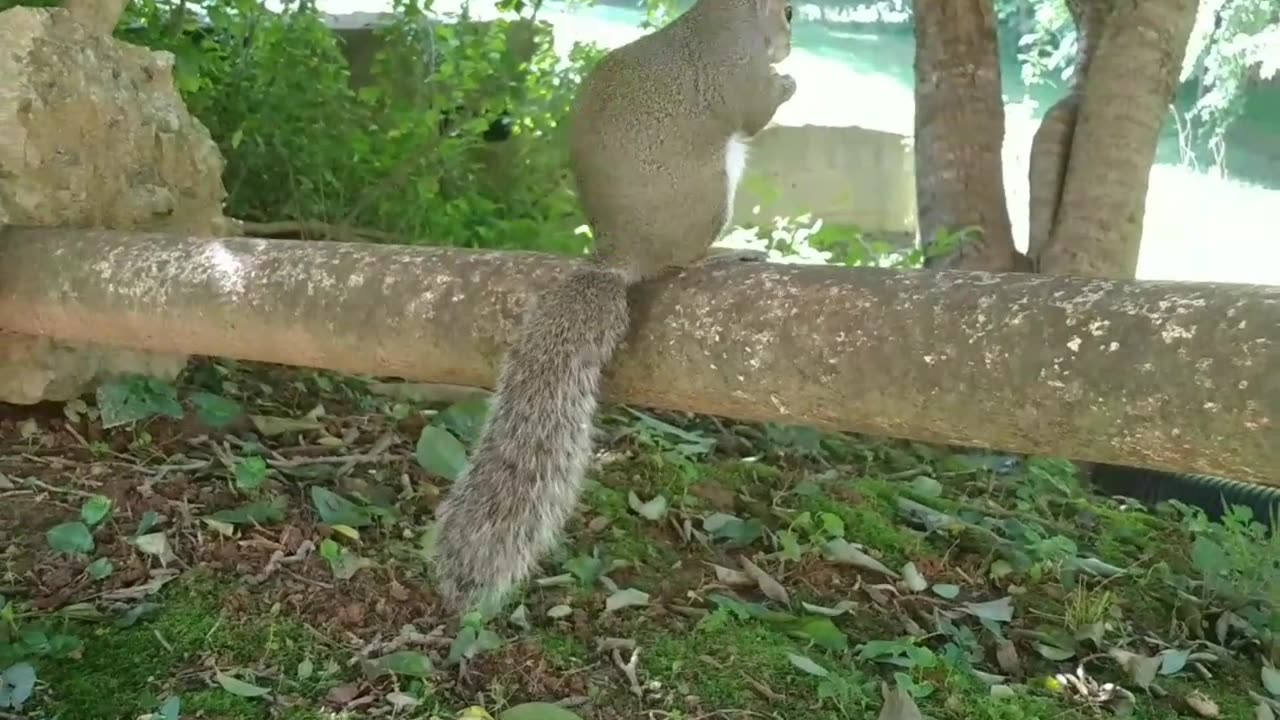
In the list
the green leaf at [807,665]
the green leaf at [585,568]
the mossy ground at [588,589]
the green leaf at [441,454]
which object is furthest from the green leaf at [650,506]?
the green leaf at [807,665]

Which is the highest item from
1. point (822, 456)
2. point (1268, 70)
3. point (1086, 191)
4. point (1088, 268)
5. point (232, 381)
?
point (1268, 70)

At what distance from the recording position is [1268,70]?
15.9 ft

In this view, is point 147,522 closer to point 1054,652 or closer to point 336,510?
point 336,510

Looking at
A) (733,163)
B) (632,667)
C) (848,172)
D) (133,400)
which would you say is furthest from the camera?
(848,172)

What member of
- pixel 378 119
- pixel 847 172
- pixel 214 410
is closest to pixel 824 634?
pixel 214 410

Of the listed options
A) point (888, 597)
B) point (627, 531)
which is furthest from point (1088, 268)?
point (627, 531)

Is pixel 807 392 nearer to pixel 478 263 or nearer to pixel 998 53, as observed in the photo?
pixel 478 263

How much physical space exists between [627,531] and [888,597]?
19.4 inches

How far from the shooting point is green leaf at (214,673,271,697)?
1448mm

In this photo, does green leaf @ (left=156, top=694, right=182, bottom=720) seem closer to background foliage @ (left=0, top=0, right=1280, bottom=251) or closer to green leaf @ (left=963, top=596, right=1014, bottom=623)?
green leaf @ (left=963, top=596, right=1014, bottom=623)

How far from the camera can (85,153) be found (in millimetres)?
2025

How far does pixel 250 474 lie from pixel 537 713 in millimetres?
810

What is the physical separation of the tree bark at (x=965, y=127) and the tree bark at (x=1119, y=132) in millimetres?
224

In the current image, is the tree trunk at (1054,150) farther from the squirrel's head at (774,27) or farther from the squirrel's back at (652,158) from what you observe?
the squirrel's back at (652,158)
